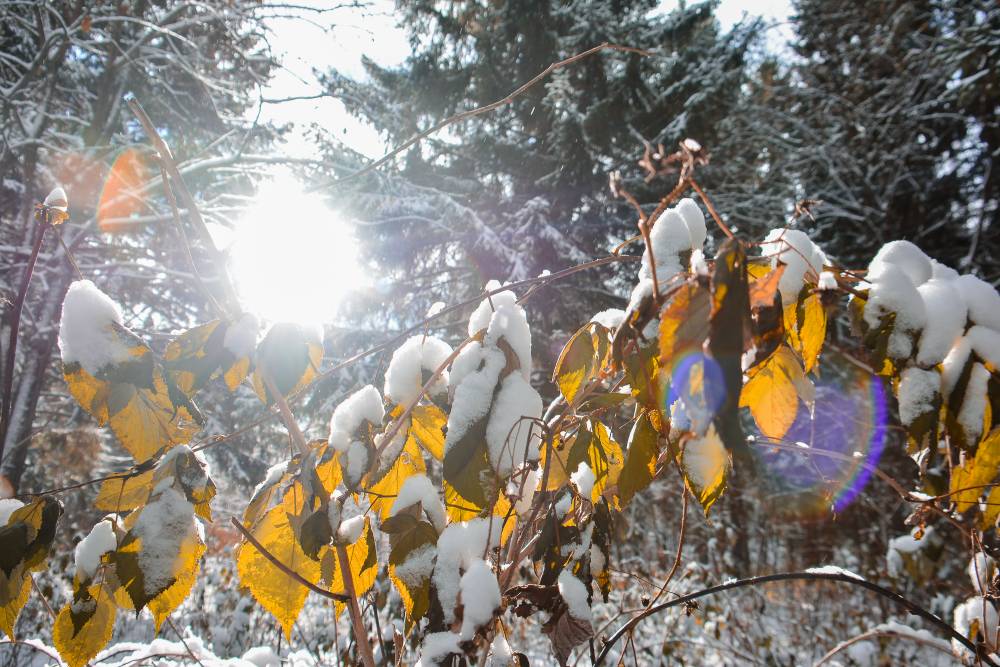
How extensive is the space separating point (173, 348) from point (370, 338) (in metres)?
6.76

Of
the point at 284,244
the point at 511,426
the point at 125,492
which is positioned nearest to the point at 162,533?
the point at 125,492

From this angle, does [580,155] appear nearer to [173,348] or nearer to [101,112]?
[101,112]

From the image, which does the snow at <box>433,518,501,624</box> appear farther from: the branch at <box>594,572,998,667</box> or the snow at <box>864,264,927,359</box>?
the snow at <box>864,264,927,359</box>

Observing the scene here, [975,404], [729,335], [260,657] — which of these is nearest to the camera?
[729,335]

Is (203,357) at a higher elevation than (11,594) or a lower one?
higher

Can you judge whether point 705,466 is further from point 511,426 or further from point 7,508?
point 7,508

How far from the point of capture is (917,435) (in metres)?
0.42

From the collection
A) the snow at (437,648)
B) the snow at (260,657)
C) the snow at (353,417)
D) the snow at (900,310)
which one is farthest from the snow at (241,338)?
the snow at (260,657)

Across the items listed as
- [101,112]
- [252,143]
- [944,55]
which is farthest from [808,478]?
[101,112]

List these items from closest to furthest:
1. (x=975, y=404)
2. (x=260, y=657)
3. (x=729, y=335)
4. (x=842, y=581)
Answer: (x=729, y=335) < (x=975, y=404) < (x=842, y=581) < (x=260, y=657)

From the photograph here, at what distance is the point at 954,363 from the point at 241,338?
24.1 inches

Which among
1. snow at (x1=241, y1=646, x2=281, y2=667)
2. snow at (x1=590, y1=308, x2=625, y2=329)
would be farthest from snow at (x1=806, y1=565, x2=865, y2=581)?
snow at (x1=241, y1=646, x2=281, y2=667)

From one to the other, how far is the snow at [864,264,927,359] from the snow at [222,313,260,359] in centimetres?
55

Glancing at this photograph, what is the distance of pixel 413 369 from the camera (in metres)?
0.61
